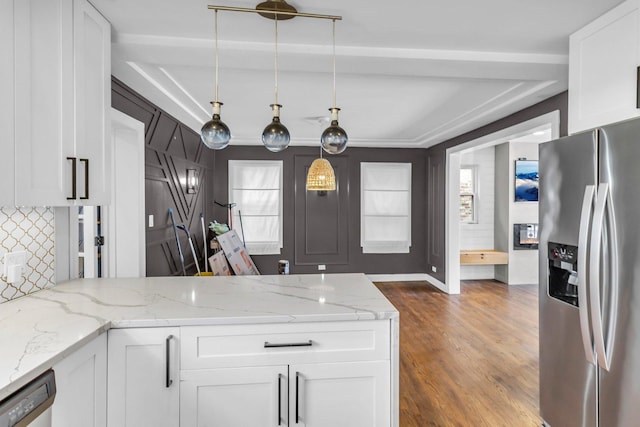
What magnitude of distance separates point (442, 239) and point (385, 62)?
158 inches

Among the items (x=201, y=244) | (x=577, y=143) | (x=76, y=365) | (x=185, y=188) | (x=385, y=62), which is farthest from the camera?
(x=201, y=244)

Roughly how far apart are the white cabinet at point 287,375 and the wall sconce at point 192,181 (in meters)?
3.48

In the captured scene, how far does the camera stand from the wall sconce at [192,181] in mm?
4641

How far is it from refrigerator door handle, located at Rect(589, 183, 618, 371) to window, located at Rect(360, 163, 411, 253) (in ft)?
15.5

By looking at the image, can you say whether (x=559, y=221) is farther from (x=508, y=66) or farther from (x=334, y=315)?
(x=334, y=315)

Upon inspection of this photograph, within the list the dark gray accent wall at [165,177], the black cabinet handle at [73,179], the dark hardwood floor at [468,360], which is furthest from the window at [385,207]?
the black cabinet handle at [73,179]

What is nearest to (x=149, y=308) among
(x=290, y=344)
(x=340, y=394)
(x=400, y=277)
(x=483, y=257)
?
(x=290, y=344)

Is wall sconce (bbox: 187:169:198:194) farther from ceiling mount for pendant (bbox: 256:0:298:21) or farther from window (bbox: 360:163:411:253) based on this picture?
ceiling mount for pendant (bbox: 256:0:298:21)

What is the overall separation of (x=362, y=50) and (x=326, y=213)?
4.14 metres

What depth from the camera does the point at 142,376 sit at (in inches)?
58.1

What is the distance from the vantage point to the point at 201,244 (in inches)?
209

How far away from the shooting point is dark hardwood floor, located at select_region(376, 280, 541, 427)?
7.84ft

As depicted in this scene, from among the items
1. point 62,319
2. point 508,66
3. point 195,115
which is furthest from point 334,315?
point 195,115

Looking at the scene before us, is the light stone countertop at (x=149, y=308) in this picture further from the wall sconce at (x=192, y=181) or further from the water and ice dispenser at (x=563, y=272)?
the wall sconce at (x=192, y=181)
